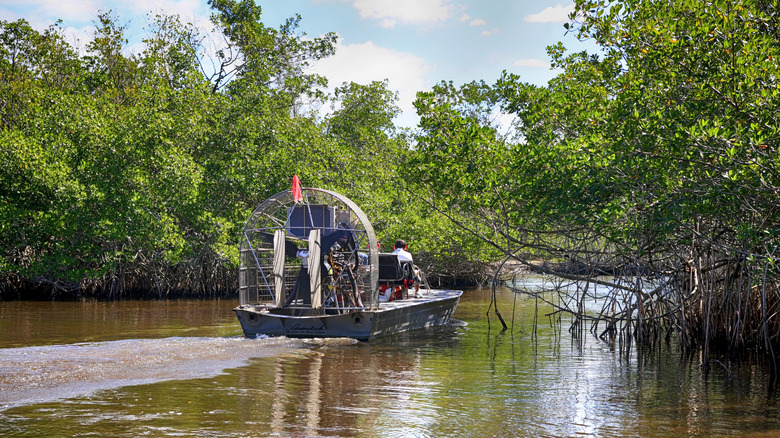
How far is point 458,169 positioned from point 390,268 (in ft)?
7.04

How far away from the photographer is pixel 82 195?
1817 cm

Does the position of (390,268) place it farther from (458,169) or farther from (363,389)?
(363,389)

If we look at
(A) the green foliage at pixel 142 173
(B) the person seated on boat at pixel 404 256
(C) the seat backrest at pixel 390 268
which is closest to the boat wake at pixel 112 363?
(C) the seat backrest at pixel 390 268

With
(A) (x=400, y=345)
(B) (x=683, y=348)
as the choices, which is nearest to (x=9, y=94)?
(A) (x=400, y=345)

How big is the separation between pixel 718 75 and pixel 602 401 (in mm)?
3633

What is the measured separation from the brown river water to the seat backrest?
128cm

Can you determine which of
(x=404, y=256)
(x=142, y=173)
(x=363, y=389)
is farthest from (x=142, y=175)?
(x=363, y=389)

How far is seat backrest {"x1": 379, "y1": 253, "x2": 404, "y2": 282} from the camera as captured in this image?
13422 mm

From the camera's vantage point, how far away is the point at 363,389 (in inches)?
333

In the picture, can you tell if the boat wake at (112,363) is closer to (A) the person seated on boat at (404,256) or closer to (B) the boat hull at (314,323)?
(B) the boat hull at (314,323)

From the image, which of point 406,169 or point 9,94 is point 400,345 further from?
point 9,94

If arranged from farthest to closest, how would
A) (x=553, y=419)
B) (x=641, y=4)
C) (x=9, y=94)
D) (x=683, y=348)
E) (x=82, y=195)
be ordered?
(x=9, y=94), (x=82, y=195), (x=683, y=348), (x=641, y=4), (x=553, y=419)

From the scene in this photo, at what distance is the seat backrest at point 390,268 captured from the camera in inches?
528

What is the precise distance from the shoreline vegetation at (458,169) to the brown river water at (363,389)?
1.46 m
